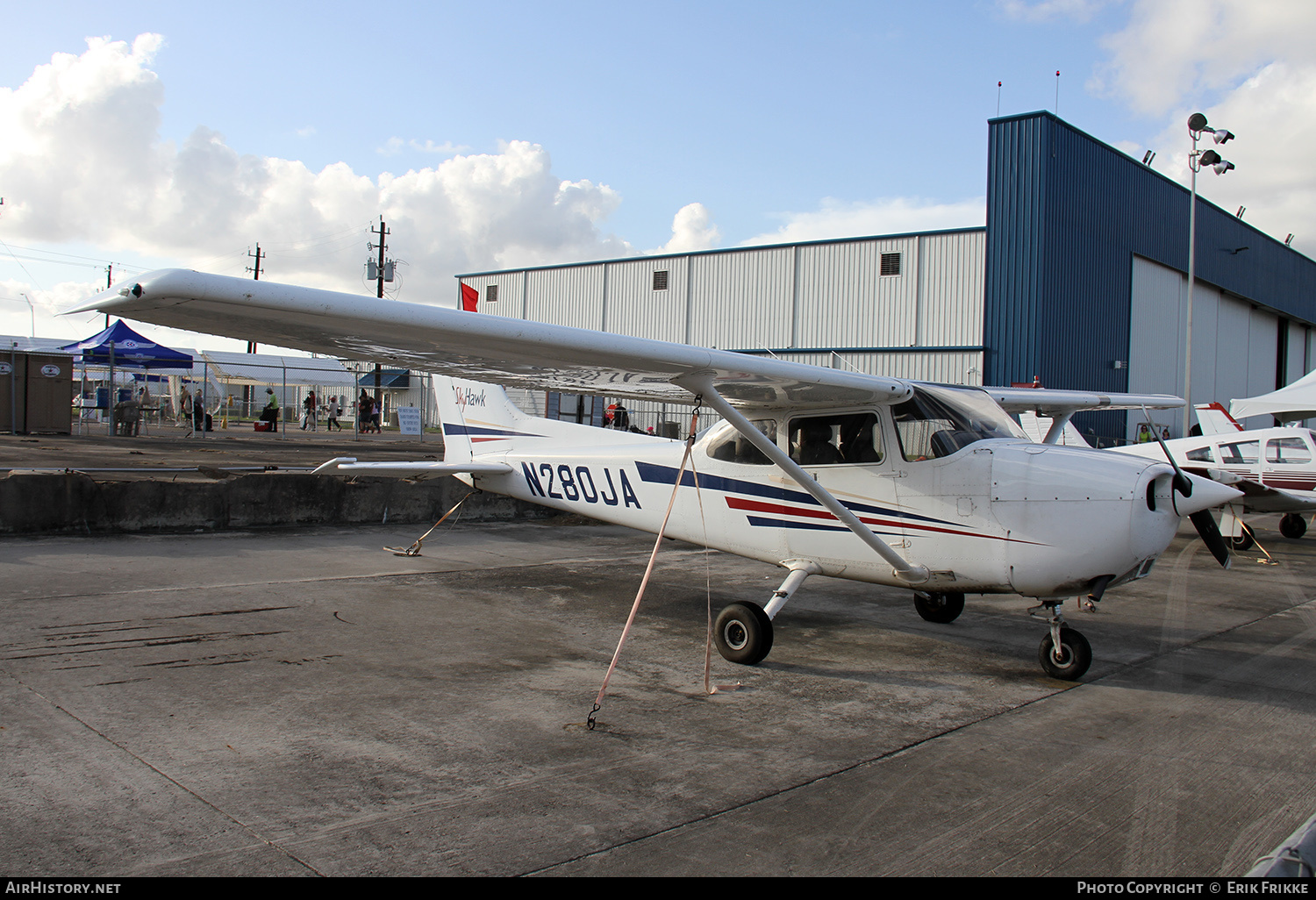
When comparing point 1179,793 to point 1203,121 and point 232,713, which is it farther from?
point 1203,121

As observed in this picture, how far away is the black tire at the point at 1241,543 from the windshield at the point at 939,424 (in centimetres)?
978

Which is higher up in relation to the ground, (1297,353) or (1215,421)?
(1297,353)

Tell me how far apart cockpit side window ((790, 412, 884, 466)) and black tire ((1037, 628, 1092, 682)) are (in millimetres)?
1714

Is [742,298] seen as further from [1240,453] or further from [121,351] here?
[121,351]

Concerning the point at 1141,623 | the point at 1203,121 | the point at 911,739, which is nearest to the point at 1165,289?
the point at 1203,121

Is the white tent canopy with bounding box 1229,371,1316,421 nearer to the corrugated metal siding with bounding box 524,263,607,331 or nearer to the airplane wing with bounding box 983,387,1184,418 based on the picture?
the airplane wing with bounding box 983,387,1184,418

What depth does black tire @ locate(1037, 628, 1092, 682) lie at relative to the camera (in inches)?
222

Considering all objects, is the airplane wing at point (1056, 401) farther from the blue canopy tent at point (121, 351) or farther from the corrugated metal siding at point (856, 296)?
the blue canopy tent at point (121, 351)

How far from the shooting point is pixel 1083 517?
5.33m

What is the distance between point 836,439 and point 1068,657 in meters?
2.17

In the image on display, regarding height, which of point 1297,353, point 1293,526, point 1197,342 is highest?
point 1297,353

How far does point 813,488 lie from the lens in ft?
19.2

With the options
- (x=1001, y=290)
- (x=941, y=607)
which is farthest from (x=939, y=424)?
(x=1001, y=290)

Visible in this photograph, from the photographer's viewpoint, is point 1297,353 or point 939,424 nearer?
point 939,424
